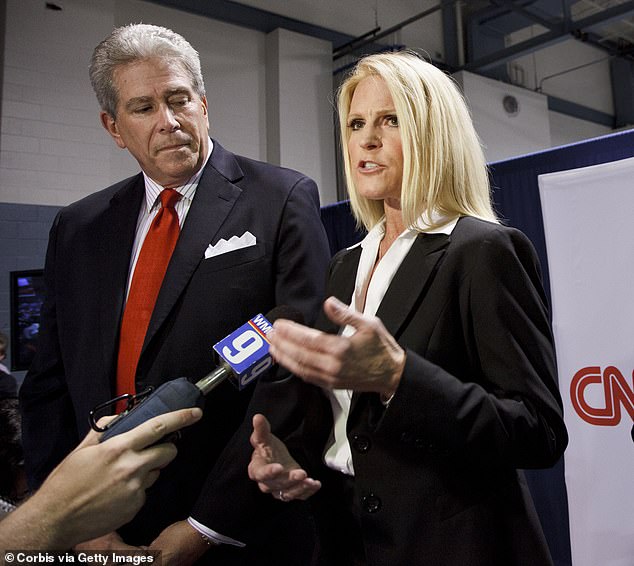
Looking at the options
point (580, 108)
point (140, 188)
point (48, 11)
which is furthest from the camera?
point (580, 108)

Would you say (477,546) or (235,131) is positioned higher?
(235,131)

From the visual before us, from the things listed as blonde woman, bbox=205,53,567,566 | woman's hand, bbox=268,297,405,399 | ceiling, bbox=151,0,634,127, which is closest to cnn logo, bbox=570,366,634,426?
blonde woman, bbox=205,53,567,566

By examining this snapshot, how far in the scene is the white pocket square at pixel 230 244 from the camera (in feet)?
4.38

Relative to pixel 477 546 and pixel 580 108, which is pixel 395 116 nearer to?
pixel 477 546

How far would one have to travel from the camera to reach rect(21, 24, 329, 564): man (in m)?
1.30

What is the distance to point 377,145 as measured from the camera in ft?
3.94

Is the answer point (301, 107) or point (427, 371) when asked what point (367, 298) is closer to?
point (427, 371)

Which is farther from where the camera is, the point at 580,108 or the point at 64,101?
the point at 580,108

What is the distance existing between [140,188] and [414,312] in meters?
0.83

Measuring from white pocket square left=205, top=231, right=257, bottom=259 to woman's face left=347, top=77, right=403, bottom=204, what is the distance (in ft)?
0.87

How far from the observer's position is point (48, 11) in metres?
5.42

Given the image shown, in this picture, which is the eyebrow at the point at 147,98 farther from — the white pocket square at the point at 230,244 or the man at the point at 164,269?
the white pocket square at the point at 230,244

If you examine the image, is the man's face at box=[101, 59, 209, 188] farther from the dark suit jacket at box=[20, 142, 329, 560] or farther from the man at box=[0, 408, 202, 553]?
the man at box=[0, 408, 202, 553]

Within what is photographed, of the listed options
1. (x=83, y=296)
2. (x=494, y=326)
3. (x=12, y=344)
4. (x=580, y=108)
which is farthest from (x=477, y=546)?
(x=580, y=108)
